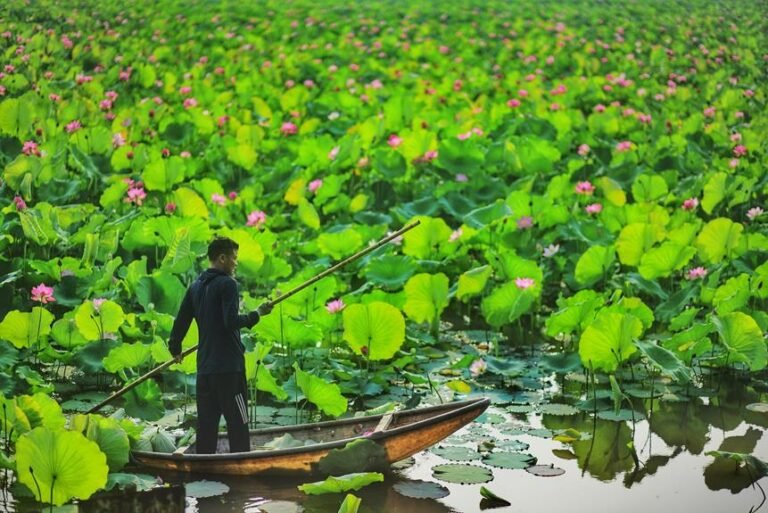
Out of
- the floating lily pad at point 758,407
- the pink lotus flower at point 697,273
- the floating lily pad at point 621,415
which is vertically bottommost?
the floating lily pad at point 758,407

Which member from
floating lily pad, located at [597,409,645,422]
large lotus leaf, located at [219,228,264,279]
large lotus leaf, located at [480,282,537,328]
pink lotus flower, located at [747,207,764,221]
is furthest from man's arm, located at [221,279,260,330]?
pink lotus flower, located at [747,207,764,221]

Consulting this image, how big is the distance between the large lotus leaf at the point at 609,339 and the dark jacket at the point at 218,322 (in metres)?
1.26

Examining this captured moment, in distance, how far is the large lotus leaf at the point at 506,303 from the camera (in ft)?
16.8

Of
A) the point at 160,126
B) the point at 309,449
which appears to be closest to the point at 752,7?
the point at 160,126

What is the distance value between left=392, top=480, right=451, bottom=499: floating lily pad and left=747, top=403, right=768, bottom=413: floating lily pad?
1418mm

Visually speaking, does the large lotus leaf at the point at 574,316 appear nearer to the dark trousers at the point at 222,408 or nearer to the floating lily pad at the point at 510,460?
the floating lily pad at the point at 510,460

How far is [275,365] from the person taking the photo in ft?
15.5

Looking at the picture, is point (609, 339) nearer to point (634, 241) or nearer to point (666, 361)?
point (666, 361)

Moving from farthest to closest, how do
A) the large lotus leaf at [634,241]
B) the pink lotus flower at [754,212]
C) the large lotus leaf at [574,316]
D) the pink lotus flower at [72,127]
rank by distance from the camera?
the pink lotus flower at [72,127] → the pink lotus flower at [754,212] → the large lotus leaf at [634,241] → the large lotus leaf at [574,316]

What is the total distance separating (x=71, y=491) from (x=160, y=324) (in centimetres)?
141

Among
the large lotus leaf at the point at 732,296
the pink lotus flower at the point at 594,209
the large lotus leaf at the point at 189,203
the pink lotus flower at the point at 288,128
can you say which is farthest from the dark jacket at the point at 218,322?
A: the pink lotus flower at the point at 288,128

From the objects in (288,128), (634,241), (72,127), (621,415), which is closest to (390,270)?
(634,241)

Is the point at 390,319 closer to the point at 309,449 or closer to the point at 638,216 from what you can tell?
the point at 309,449

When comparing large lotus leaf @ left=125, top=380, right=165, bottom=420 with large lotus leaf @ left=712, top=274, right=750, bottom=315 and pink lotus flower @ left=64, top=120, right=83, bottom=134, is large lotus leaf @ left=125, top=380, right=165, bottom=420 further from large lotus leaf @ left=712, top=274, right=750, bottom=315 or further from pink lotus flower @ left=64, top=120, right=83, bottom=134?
pink lotus flower @ left=64, top=120, right=83, bottom=134
